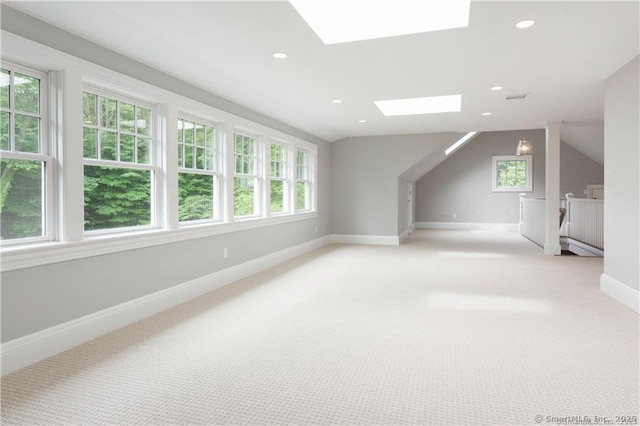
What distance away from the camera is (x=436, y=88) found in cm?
479

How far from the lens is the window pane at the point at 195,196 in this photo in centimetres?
436

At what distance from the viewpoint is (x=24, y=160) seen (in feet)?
8.82

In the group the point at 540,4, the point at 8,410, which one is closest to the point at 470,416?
the point at 8,410

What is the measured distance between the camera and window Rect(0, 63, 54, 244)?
260 cm

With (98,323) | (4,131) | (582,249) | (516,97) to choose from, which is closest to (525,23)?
(516,97)

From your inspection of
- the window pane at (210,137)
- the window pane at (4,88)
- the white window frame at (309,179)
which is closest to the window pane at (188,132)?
the window pane at (210,137)

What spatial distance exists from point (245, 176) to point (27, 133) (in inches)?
118

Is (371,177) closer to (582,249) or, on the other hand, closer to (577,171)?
(582,249)

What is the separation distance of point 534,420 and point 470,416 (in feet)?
0.95

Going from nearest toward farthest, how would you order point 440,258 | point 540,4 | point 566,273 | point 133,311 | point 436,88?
point 540,4 → point 133,311 → point 436,88 → point 566,273 → point 440,258

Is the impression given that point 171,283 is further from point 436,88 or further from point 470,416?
point 436,88

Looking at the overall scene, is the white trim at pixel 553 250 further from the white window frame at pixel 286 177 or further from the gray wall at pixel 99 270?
the gray wall at pixel 99 270

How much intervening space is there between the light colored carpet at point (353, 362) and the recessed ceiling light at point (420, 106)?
8.73ft

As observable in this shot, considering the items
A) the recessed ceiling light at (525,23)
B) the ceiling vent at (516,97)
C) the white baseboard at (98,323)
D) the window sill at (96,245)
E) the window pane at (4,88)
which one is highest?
the ceiling vent at (516,97)
